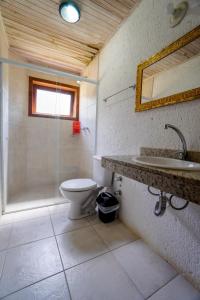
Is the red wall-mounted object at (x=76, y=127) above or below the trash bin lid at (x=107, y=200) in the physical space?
above

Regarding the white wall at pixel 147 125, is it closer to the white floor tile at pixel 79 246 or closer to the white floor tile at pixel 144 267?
the white floor tile at pixel 144 267

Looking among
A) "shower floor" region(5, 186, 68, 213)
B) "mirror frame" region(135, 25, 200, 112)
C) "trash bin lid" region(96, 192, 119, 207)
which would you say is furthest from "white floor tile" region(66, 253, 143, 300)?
"mirror frame" region(135, 25, 200, 112)

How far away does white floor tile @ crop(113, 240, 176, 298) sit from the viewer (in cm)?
91

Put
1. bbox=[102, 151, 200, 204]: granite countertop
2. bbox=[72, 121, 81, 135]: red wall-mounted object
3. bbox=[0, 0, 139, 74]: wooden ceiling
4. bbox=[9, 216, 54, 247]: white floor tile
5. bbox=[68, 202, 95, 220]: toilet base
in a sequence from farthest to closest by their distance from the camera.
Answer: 1. bbox=[72, 121, 81, 135]: red wall-mounted object
2. bbox=[68, 202, 95, 220]: toilet base
3. bbox=[0, 0, 139, 74]: wooden ceiling
4. bbox=[9, 216, 54, 247]: white floor tile
5. bbox=[102, 151, 200, 204]: granite countertop

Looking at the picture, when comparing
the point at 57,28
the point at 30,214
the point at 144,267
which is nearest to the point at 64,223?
the point at 30,214

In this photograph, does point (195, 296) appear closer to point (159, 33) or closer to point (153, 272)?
point (153, 272)

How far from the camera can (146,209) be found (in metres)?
1.27

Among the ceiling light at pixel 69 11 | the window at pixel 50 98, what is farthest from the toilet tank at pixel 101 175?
the ceiling light at pixel 69 11

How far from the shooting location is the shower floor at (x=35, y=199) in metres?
1.82

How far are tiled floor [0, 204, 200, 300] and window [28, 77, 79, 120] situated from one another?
5.51ft

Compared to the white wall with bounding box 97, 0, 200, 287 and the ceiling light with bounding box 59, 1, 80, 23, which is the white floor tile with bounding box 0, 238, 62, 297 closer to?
the white wall with bounding box 97, 0, 200, 287

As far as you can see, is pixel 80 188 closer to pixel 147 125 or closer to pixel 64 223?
pixel 64 223

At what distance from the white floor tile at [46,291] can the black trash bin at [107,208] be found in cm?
70

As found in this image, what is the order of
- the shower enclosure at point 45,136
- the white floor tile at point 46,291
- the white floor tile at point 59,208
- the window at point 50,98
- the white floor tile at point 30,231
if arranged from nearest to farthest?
the white floor tile at point 46,291, the white floor tile at point 30,231, the white floor tile at point 59,208, the shower enclosure at point 45,136, the window at point 50,98
